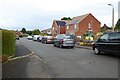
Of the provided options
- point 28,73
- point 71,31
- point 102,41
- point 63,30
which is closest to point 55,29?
point 63,30

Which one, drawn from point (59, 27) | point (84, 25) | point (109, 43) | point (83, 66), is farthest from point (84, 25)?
point (83, 66)

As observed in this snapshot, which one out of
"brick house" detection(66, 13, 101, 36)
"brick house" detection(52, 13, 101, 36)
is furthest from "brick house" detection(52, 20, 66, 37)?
"brick house" detection(66, 13, 101, 36)

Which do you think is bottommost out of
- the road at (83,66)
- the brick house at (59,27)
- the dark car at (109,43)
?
the road at (83,66)

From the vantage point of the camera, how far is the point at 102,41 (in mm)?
16328

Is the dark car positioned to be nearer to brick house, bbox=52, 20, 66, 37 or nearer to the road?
the road

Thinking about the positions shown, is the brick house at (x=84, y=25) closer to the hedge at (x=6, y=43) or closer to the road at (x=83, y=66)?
the road at (x=83, y=66)

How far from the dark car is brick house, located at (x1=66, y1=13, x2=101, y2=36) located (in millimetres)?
45571

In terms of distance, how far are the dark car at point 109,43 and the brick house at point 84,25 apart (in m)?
45.6

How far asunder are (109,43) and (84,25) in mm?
48281

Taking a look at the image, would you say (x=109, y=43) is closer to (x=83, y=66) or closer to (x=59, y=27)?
(x=83, y=66)

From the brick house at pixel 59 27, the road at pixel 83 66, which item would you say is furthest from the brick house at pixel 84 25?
the road at pixel 83 66

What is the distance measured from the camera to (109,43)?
599 inches

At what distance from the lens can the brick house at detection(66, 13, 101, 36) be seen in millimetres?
62625

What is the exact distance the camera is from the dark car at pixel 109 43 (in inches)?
570
